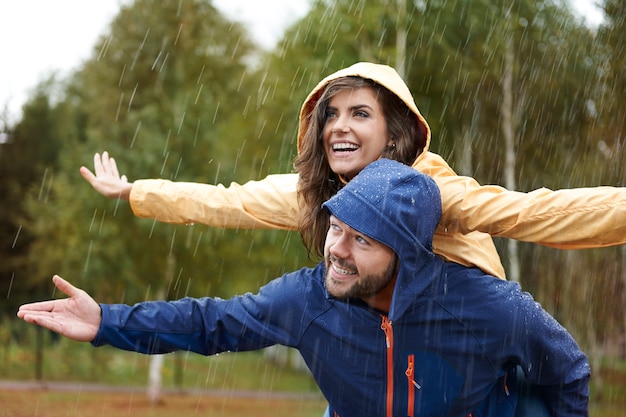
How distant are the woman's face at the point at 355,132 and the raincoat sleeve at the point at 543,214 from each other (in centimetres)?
51

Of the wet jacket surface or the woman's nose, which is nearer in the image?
the wet jacket surface

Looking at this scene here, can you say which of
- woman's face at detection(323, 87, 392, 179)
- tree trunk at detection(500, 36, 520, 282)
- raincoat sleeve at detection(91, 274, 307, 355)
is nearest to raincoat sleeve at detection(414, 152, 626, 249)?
woman's face at detection(323, 87, 392, 179)

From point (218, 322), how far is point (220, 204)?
65 centimetres

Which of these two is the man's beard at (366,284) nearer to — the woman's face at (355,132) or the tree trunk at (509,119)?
the woman's face at (355,132)

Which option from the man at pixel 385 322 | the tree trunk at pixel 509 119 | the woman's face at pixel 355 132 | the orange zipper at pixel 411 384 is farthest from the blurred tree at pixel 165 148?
the orange zipper at pixel 411 384

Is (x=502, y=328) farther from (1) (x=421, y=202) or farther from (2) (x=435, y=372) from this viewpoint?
(1) (x=421, y=202)

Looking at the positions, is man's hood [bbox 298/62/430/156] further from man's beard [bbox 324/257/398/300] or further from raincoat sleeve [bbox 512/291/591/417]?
raincoat sleeve [bbox 512/291/591/417]

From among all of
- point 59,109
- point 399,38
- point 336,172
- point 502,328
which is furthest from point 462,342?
point 59,109

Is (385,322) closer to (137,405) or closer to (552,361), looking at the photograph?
(552,361)

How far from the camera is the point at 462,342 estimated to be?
4.07 metres

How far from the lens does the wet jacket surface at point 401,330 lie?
12.6ft

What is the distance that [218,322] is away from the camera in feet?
14.4

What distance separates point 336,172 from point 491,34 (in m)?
15.5

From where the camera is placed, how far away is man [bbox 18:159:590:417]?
384cm
